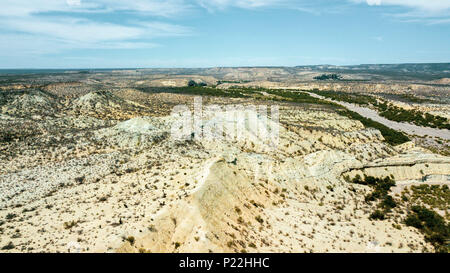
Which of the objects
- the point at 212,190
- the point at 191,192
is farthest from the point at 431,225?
the point at 191,192

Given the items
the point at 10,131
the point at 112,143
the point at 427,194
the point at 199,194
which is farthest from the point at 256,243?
the point at 10,131

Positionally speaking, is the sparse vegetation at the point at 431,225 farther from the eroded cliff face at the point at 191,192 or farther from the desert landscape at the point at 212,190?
the eroded cliff face at the point at 191,192

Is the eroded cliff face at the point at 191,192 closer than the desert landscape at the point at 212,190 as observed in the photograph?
Yes

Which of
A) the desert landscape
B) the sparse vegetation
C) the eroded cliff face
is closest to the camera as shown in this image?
the eroded cliff face

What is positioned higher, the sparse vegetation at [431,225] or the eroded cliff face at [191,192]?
the eroded cliff face at [191,192]

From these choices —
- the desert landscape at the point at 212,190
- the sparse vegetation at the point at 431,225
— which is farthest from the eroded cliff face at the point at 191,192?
the sparse vegetation at the point at 431,225

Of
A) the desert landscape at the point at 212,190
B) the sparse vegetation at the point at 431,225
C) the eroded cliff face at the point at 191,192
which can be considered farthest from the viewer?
the sparse vegetation at the point at 431,225

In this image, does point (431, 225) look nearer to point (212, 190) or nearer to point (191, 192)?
point (212, 190)

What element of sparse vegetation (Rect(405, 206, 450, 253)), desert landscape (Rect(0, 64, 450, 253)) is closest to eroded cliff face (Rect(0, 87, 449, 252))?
desert landscape (Rect(0, 64, 450, 253))

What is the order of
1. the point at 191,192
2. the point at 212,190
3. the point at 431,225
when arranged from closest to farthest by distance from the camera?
the point at 191,192 < the point at 212,190 < the point at 431,225

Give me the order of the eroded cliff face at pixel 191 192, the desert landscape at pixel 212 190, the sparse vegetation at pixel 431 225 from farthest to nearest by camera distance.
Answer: the sparse vegetation at pixel 431 225 < the desert landscape at pixel 212 190 < the eroded cliff face at pixel 191 192

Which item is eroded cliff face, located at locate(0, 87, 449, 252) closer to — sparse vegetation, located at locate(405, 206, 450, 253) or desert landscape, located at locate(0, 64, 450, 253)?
desert landscape, located at locate(0, 64, 450, 253)
